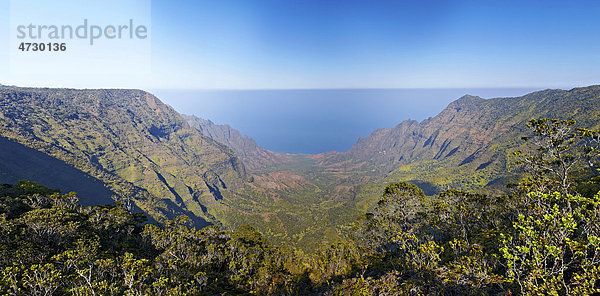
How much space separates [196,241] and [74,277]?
122 feet

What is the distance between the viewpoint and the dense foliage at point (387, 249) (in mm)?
14250

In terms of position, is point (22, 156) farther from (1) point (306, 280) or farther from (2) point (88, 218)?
(1) point (306, 280)

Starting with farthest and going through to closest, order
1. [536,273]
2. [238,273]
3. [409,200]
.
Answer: [238,273]
[409,200]
[536,273]

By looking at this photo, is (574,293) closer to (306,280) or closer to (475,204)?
(475,204)

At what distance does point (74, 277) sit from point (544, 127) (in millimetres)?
49574

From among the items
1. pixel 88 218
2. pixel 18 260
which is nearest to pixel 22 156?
pixel 88 218

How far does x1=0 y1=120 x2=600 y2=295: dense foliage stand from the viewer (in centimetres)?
1425

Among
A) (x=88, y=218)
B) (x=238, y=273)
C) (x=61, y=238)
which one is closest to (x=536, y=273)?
(x=238, y=273)

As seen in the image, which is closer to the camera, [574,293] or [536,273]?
[574,293]

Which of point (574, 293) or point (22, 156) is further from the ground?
point (574, 293)

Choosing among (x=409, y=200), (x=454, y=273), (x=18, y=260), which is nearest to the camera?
(x=454, y=273)

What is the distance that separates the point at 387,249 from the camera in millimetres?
40250

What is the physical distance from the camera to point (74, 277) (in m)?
24.6


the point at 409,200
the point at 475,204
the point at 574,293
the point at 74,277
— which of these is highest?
the point at 574,293
